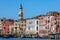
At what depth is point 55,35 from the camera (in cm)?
5212

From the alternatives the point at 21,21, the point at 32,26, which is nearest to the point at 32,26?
the point at 32,26

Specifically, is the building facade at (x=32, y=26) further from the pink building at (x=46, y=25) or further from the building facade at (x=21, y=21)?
the building facade at (x=21, y=21)

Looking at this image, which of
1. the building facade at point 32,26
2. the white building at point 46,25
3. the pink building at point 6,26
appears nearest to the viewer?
the white building at point 46,25

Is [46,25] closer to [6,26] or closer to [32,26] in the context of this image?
[32,26]

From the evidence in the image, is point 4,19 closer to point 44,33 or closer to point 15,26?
point 15,26

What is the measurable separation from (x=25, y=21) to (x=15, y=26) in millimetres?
4769

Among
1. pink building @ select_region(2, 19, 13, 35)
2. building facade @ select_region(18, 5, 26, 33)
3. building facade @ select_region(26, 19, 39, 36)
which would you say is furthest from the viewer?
pink building @ select_region(2, 19, 13, 35)

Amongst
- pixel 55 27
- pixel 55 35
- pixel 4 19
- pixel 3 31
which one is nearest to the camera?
pixel 55 35

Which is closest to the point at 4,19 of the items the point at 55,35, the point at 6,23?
the point at 6,23

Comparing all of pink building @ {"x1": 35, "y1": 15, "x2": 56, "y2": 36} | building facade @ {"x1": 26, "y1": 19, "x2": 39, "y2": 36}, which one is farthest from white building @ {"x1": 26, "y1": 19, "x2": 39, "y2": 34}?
pink building @ {"x1": 35, "y1": 15, "x2": 56, "y2": 36}

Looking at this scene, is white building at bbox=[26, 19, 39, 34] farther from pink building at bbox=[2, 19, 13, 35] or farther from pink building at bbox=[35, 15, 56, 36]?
pink building at bbox=[2, 19, 13, 35]

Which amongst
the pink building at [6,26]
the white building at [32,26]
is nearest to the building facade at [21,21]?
the white building at [32,26]

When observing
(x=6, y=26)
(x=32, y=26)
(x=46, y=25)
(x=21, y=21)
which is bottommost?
(x=32, y=26)

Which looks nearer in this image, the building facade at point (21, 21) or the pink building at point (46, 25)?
the pink building at point (46, 25)
